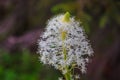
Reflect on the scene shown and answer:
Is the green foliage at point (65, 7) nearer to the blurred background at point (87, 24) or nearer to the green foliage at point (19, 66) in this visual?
the blurred background at point (87, 24)

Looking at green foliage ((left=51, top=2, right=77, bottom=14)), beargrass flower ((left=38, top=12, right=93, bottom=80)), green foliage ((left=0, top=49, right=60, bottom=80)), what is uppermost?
green foliage ((left=0, top=49, right=60, bottom=80))

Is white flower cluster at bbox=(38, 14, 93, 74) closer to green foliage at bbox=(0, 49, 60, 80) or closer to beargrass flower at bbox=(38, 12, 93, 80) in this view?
beargrass flower at bbox=(38, 12, 93, 80)

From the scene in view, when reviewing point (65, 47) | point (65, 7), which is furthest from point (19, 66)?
point (65, 47)

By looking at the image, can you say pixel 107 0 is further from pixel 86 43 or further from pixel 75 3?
pixel 86 43

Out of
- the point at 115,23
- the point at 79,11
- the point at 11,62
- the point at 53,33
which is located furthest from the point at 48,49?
the point at 11,62

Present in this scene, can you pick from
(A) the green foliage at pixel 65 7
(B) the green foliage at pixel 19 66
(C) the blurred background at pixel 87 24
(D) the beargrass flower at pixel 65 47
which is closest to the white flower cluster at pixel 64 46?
(D) the beargrass flower at pixel 65 47

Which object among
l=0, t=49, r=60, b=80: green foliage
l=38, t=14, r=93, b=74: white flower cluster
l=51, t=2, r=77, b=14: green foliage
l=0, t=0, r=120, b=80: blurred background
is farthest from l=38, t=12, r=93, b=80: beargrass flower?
l=0, t=49, r=60, b=80: green foliage

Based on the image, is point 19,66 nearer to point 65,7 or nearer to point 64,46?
point 65,7
